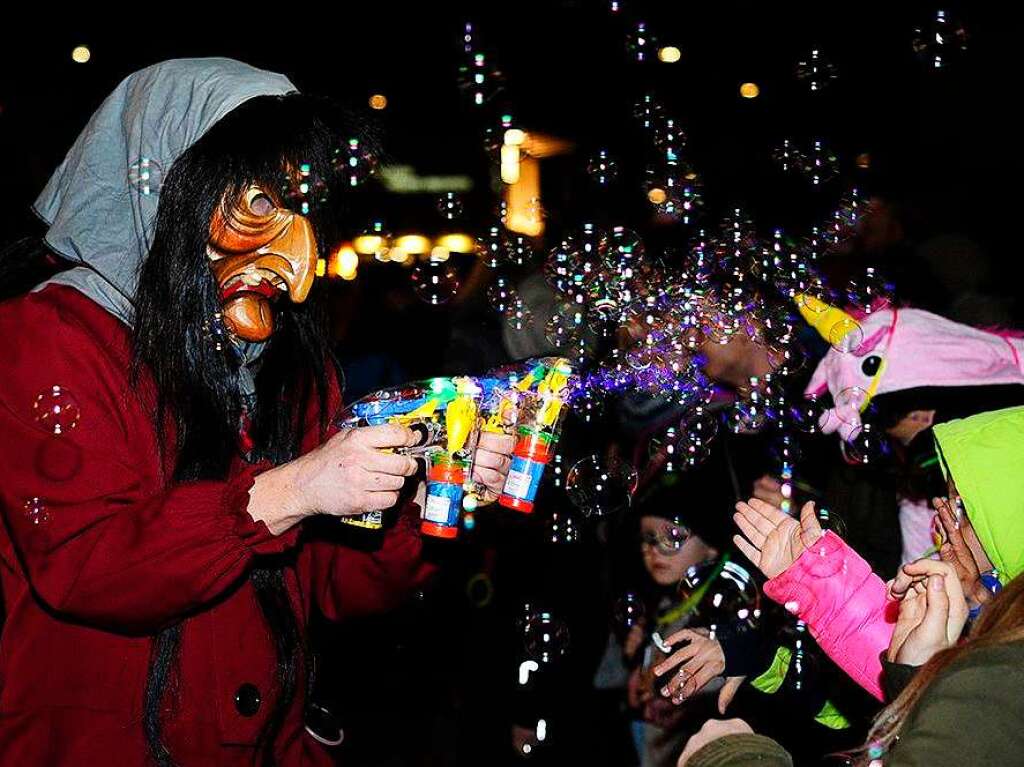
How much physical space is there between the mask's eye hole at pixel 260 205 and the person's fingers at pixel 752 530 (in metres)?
1.42

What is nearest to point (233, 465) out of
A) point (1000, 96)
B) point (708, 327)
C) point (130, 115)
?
point (130, 115)

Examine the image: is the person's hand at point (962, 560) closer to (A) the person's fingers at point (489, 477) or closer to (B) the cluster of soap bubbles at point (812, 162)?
A: (A) the person's fingers at point (489, 477)

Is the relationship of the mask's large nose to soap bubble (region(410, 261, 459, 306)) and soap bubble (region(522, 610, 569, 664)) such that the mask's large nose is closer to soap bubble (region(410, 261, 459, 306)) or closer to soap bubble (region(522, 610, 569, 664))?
soap bubble (region(410, 261, 459, 306))

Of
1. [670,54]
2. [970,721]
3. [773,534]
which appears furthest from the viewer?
[670,54]

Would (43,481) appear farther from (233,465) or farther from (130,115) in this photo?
(130,115)

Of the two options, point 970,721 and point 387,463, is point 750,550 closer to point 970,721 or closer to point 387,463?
point 387,463

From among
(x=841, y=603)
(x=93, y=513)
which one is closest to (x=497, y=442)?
(x=93, y=513)

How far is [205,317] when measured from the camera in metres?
2.10

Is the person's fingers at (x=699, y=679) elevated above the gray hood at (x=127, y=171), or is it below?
below

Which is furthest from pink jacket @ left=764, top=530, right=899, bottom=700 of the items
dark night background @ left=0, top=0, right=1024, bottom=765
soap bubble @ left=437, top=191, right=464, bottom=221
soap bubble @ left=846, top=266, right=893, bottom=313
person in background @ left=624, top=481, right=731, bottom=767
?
dark night background @ left=0, top=0, right=1024, bottom=765

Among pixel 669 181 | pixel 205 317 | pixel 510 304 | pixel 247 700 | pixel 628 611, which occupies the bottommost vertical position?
pixel 628 611

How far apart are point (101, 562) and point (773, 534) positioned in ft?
5.27

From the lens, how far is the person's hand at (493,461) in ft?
7.39

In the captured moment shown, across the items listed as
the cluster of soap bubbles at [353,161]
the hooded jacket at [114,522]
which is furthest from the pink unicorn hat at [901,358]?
the hooded jacket at [114,522]
